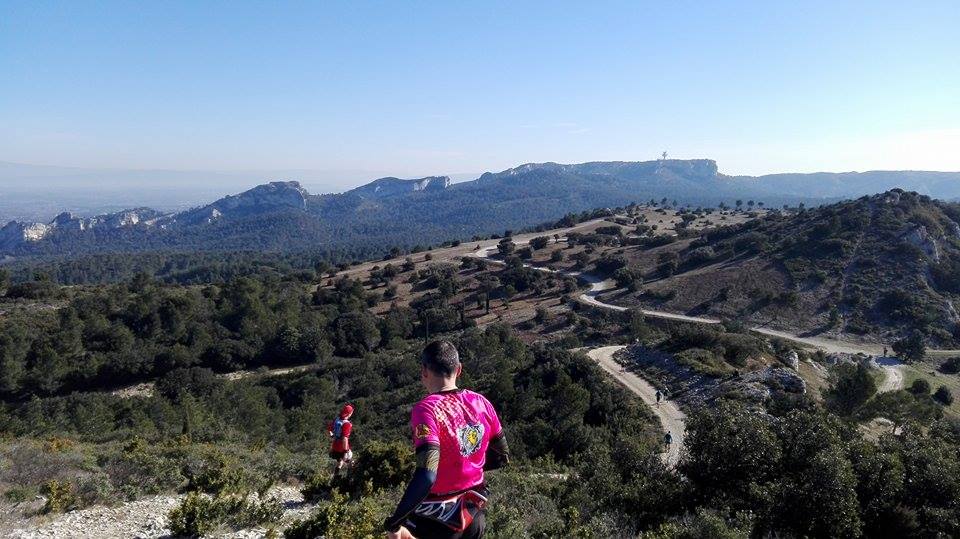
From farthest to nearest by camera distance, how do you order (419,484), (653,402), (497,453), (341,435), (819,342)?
(819,342)
(653,402)
(341,435)
(497,453)
(419,484)

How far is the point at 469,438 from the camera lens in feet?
11.0

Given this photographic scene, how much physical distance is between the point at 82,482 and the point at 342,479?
12.9ft

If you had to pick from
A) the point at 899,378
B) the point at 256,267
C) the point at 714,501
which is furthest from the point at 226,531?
the point at 256,267

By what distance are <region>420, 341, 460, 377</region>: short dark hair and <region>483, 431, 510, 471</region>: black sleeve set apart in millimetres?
691

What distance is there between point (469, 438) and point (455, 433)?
0.48 ft

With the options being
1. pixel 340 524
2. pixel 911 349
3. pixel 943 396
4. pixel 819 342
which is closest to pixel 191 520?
pixel 340 524

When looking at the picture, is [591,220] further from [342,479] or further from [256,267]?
[342,479]

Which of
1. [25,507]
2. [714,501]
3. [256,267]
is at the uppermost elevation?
[25,507]

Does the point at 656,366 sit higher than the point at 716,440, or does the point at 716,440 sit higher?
the point at 716,440

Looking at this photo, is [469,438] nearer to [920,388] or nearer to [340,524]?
[340,524]

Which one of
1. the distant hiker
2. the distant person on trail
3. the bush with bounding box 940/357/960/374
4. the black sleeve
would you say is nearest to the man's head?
the distant person on trail

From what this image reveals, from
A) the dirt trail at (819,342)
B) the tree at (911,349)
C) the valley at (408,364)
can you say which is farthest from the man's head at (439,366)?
the tree at (911,349)

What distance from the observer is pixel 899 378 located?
34281 mm

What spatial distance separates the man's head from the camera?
338 centimetres
